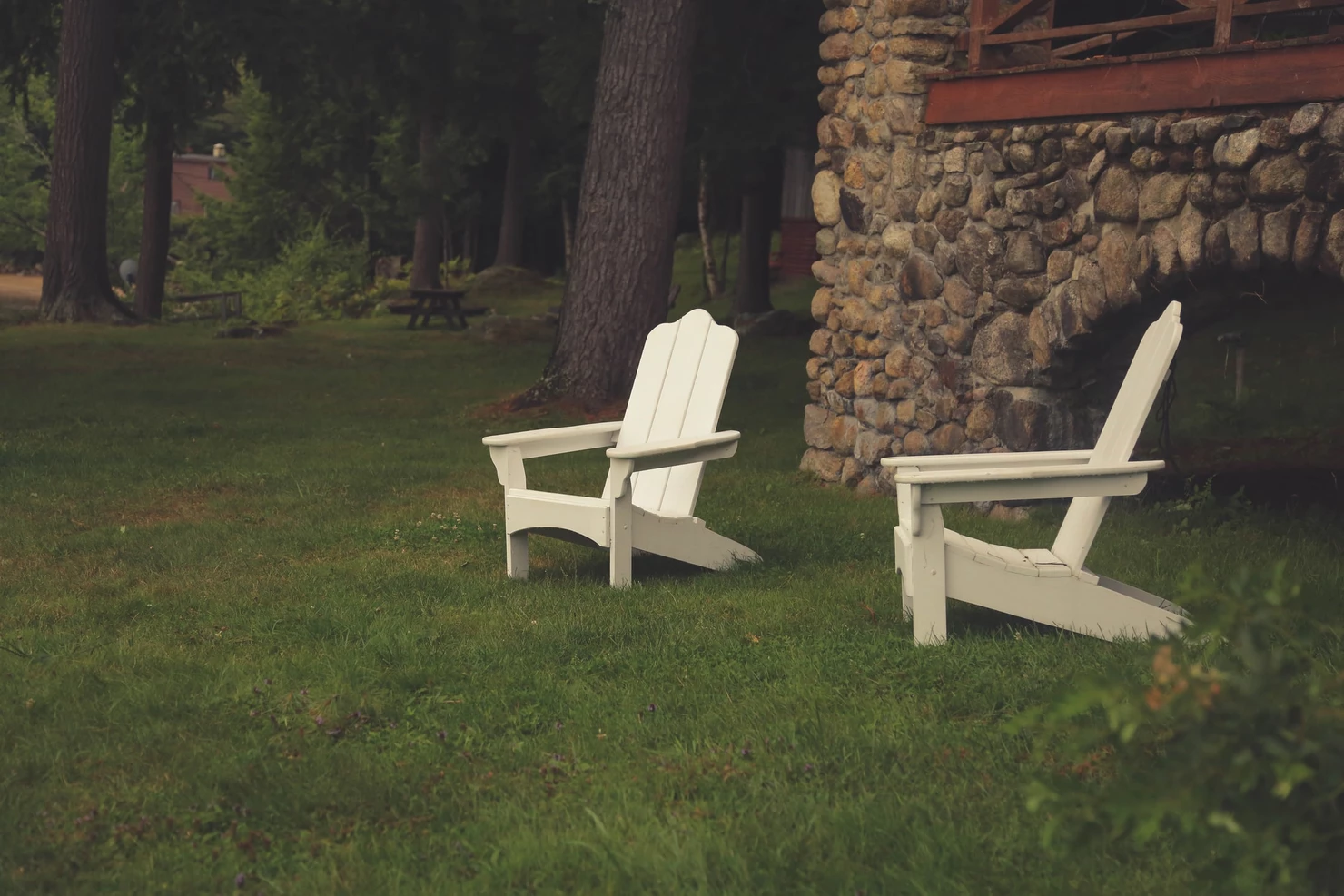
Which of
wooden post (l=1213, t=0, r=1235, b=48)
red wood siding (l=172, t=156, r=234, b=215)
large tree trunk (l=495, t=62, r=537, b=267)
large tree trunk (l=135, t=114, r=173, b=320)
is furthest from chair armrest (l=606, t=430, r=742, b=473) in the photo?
red wood siding (l=172, t=156, r=234, b=215)

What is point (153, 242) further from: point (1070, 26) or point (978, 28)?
point (1070, 26)

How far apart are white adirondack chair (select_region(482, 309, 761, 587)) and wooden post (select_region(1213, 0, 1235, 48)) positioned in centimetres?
235

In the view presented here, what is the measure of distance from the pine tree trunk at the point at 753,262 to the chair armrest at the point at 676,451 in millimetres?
13897

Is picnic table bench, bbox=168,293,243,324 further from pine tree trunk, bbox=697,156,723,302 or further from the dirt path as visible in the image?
pine tree trunk, bbox=697,156,723,302

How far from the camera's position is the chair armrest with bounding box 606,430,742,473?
5246 mm

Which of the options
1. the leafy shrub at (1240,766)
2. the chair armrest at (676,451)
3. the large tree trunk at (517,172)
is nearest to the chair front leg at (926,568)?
the chair armrest at (676,451)

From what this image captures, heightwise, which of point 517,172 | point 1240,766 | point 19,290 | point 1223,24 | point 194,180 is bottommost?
point 19,290

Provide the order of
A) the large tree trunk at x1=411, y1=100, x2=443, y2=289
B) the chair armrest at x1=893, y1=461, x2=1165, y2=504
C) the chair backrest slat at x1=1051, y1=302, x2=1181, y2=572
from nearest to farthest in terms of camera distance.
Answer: the chair armrest at x1=893, y1=461, x2=1165, y2=504 < the chair backrest slat at x1=1051, y1=302, x2=1181, y2=572 < the large tree trunk at x1=411, y1=100, x2=443, y2=289

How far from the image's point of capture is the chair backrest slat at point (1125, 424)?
4.50 metres

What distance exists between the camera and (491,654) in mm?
4480

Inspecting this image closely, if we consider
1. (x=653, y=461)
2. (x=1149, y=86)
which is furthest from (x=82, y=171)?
(x=1149, y=86)

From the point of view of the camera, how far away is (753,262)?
63.8 feet

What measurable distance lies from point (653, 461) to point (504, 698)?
1567mm

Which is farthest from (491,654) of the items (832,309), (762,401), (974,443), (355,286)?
(355,286)
